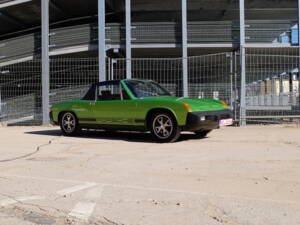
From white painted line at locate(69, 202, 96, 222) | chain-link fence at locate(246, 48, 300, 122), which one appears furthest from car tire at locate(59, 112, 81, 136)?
white painted line at locate(69, 202, 96, 222)

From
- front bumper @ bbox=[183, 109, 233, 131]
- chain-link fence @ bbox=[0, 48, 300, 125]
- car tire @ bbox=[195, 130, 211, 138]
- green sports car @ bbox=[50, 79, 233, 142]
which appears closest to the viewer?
front bumper @ bbox=[183, 109, 233, 131]

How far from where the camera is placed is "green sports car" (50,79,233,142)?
21.4ft

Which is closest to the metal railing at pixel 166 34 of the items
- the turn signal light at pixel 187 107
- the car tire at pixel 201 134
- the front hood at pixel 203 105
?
the car tire at pixel 201 134

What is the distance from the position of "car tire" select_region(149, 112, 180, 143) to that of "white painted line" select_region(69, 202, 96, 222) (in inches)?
143

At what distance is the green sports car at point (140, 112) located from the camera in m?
6.53

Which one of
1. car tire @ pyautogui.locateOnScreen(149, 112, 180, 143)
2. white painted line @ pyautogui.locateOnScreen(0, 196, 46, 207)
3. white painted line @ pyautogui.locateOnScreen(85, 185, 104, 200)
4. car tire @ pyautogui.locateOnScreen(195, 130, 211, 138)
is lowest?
white painted line @ pyautogui.locateOnScreen(0, 196, 46, 207)

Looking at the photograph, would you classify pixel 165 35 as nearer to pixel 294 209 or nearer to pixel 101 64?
pixel 101 64

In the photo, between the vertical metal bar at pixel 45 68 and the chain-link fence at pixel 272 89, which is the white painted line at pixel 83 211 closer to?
the chain-link fence at pixel 272 89

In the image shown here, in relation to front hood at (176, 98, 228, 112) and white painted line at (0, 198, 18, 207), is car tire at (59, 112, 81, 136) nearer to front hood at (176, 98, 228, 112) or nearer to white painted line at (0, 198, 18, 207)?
front hood at (176, 98, 228, 112)

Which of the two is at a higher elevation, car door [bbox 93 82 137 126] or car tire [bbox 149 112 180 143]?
car door [bbox 93 82 137 126]

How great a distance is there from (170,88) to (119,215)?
409 inches

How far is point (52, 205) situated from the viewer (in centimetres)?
315

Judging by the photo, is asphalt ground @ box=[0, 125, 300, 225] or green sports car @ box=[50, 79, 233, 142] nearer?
asphalt ground @ box=[0, 125, 300, 225]

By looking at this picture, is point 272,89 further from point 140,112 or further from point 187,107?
point 140,112
